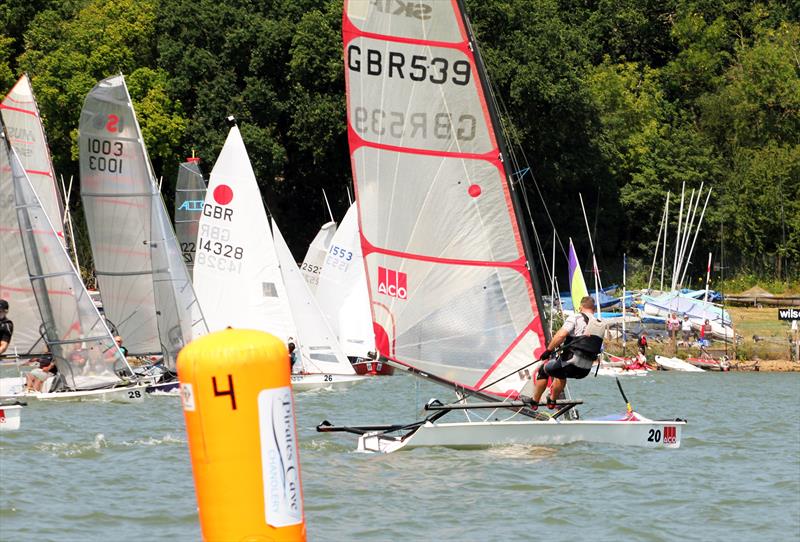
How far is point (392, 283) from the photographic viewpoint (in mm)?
16391

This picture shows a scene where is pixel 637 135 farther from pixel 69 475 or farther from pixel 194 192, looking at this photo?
pixel 69 475

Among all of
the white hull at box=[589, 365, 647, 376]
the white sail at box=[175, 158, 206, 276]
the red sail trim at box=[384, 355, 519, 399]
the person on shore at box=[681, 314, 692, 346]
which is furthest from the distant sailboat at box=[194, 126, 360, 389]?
the person on shore at box=[681, 314, 692, 346]

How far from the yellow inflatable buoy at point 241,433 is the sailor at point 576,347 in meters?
7.96

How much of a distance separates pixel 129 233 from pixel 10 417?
8.88 m

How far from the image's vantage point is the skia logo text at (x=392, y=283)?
1633 centimetres

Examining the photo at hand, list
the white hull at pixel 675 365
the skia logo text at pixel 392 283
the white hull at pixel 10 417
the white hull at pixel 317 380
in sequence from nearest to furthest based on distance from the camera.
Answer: the skia logo text at pixel 392 283 < the white hull at pixel 10 417 < the white hull at pixel 317 380 < the white hull at pixel 675 365

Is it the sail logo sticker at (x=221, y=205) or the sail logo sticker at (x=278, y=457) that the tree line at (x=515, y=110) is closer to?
the sail logo sticker at (x=221, y=205)

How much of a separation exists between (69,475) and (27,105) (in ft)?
48.0

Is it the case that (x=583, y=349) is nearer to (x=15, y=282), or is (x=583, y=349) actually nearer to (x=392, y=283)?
(x=392, y=283)

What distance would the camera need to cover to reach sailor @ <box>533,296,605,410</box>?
15133mm

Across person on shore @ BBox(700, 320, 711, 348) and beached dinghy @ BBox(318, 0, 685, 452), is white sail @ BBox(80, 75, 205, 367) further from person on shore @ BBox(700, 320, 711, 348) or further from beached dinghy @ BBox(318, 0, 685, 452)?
person on shore @ BBox(700, 320, 711, 348)

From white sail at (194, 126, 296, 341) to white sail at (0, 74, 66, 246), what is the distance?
3151 mm

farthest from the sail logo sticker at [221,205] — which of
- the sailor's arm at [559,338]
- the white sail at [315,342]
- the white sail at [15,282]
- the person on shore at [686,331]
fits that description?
the person on shore at [686,331]

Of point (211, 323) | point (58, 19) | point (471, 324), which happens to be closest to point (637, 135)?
point (58, 19)
